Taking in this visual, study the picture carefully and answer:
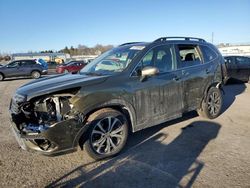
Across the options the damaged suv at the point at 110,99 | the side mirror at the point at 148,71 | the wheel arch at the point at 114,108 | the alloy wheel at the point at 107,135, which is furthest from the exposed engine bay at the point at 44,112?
the side mirror at the point at 148,71

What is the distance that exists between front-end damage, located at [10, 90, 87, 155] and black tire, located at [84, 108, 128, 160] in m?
0.25

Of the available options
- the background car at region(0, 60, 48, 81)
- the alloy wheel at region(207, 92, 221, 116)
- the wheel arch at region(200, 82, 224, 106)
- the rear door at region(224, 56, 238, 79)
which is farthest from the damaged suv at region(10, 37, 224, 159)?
the background car at region(0, 60, 48, 81)

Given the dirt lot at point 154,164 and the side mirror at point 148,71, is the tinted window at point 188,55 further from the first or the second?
the dirt lot at point 154,164

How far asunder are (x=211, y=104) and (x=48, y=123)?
4.21m

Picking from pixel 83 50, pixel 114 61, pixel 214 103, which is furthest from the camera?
pixel 83 50

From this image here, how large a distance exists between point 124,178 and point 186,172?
88 centimetres

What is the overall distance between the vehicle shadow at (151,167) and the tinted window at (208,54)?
6.97 ft

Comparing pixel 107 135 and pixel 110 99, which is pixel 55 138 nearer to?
pixel 107 135

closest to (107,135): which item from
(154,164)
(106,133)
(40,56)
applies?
(106,133)

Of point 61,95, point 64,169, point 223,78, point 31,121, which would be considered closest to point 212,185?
point 64,169

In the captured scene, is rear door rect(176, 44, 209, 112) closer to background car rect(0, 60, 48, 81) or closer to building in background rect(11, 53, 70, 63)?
background car rect(0, 60, 48, 81)

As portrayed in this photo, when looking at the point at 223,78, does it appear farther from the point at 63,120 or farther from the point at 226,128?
the point at 63,120

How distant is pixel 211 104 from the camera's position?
6.50 metres

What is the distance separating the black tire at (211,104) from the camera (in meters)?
6.31
